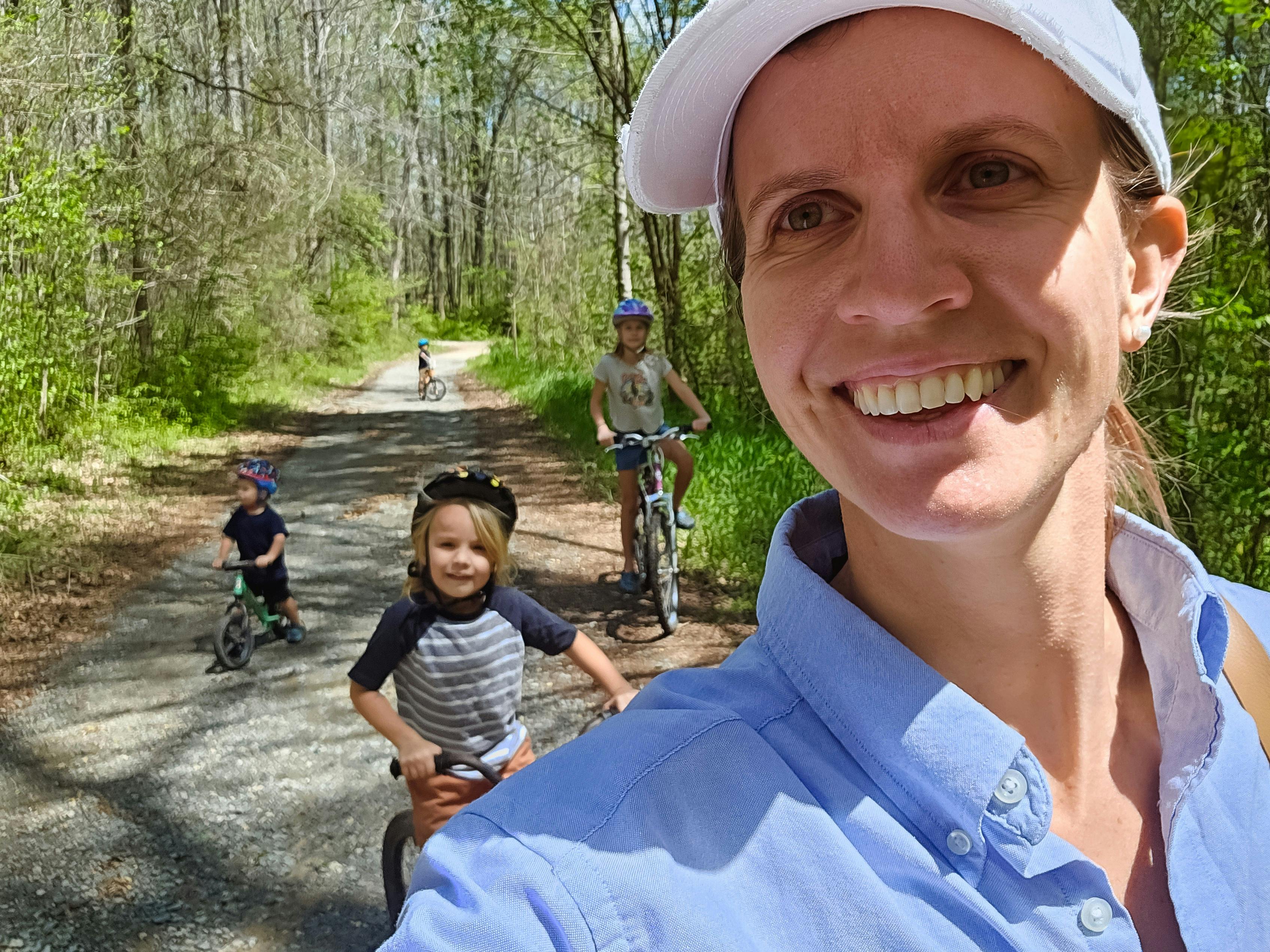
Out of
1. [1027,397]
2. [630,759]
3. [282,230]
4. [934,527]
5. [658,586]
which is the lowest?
[658,586]

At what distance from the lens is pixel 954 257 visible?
91 cm

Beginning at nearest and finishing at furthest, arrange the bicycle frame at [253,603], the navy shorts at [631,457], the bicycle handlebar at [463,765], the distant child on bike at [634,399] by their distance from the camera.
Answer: the bicycle handlebar at [463,765] < the bicycle frame at [253,603] < the navy shorts at [631,457] < the distant child on bike at [634,399]

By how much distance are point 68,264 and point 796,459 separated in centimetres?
781

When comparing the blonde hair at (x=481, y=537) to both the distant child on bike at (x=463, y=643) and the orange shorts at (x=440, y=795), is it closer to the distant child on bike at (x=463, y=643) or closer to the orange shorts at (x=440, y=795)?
the distant child on bike at (x=463, y=643)

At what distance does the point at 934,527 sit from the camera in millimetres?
897

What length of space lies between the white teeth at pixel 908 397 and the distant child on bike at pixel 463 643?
2190mm

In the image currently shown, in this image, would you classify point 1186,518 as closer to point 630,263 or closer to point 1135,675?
point 1135,675

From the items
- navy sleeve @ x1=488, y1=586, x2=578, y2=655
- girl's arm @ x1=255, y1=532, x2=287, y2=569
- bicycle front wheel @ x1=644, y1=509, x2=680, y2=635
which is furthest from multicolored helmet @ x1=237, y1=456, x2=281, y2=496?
navy sleeve @ x1=488, y1=586, x2=578, y2=655

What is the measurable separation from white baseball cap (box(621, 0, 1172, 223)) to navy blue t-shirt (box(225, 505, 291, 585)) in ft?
18.7

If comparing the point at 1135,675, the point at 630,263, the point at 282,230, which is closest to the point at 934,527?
the point at 1135,675

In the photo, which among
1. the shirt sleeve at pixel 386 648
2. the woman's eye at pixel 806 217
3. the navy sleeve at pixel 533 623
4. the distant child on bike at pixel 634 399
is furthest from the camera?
the distant child on bike at pixel 634 399

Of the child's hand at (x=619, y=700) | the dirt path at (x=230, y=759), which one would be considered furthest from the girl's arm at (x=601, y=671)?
the dirt path at (x=230, y=759)

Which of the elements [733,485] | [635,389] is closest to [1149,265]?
[635,389]

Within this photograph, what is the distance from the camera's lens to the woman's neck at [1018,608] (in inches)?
40.1
